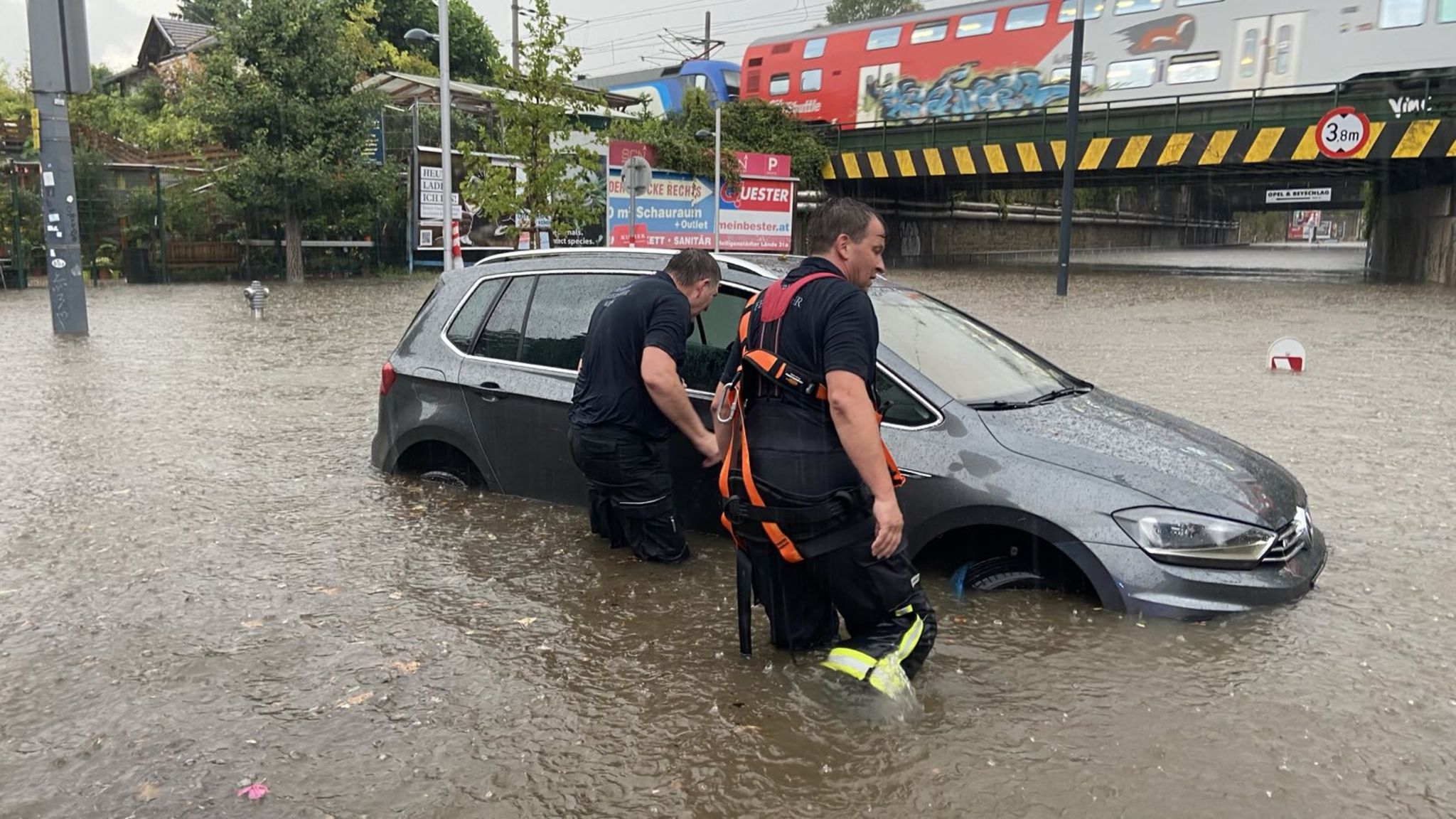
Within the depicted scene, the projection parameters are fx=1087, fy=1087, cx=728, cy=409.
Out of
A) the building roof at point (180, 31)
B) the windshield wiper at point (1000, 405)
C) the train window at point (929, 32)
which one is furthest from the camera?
the building roof at point (180, 31)

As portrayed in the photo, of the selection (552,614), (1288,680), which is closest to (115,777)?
(552,614)

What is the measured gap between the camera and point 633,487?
4789 millimetres

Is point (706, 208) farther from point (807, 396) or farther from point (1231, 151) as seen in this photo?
point (807, 396)

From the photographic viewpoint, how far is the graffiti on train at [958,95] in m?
27.9

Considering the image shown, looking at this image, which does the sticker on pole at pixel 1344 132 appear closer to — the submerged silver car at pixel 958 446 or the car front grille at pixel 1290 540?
the submerged silver car at pixel 958 446

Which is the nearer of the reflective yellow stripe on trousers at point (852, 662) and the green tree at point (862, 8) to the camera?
the reflective yellow stripe on trousers at point (852, 662)

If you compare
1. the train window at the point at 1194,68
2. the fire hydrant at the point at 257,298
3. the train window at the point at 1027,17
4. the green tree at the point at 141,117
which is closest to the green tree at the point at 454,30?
the green tree at the point at 141,117

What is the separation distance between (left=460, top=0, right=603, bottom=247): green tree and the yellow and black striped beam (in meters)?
12.6

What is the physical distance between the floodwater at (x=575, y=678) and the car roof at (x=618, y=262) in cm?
125

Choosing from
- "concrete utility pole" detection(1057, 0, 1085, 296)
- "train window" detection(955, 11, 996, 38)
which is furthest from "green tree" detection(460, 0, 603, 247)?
"train window" detection(955, 11, 996, 38)

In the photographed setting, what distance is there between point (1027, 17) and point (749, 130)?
8.93 m

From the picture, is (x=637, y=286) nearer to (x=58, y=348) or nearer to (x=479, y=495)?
(x=479, y=495)

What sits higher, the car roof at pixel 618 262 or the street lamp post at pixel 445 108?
the street lamp post at pixel 445 108

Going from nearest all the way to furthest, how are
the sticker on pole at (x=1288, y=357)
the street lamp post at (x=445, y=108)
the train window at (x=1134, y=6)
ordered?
the sticker on pole at (x=1288, y=357) < the street lamp post at (x=445, y=108) < the train window at (x=1134, y=6)
